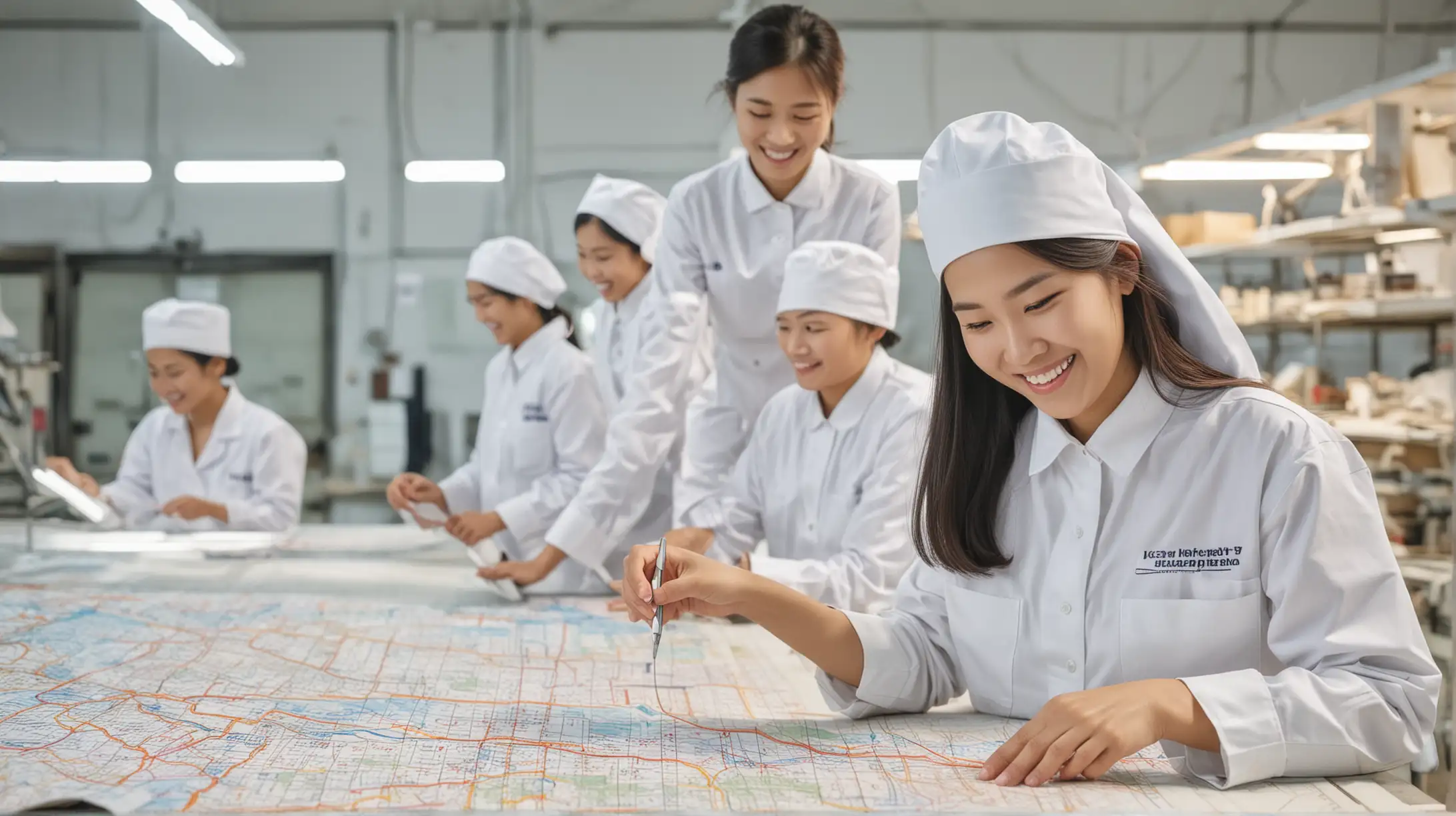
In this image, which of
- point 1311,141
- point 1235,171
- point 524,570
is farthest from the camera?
point 1235,171

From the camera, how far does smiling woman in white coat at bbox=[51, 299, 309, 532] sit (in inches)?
108

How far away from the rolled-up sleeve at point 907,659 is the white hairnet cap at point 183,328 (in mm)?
2162

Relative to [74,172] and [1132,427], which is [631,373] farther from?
[74,172]

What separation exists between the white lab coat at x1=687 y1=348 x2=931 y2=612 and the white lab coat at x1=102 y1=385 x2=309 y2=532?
52.0 inches

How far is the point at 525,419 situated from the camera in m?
2.52

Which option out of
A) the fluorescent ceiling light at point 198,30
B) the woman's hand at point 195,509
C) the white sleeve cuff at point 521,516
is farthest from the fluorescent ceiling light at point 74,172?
the white sleeve cuff at point 521,516

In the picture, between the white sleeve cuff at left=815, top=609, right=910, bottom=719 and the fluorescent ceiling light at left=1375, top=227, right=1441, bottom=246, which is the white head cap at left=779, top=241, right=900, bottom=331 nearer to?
the white sleeve cuff at left=815, top=609, right=910, bottom=719

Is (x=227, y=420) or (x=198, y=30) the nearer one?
(x=227, y=420)

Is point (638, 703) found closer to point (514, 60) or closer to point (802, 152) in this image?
point (802, 152)

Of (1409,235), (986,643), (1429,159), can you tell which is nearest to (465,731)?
(986,643)

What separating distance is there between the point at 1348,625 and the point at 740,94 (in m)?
1.30

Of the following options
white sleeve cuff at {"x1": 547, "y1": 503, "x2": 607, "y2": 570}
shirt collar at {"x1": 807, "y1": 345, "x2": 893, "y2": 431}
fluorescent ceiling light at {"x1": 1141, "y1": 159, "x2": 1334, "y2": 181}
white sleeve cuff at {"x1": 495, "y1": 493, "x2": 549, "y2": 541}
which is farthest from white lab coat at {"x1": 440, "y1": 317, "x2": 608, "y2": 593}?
fluorescent ceiling light at {"x1": 1141, "y1": 159, "x2": 1334, "y2": 181}

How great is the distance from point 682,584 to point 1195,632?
433 millimetres

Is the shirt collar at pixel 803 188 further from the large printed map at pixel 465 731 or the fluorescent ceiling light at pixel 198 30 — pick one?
the fluorescent ceiling light at pixel 198 30
